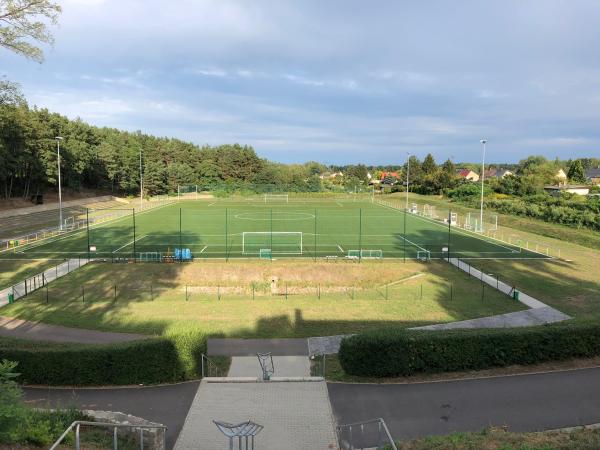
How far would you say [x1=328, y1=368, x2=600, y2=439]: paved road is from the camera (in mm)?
11312

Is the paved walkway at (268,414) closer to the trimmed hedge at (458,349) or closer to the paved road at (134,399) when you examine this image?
the paved road at (134,399)

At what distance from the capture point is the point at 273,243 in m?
42.7

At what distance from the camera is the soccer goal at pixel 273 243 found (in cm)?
3832

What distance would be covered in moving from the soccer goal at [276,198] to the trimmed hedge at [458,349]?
256 feet

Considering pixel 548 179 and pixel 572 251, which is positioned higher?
pixel 548 179

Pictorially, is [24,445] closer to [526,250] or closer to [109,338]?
[109,338]

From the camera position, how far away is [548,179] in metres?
103

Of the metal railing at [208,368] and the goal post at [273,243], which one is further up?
the goal post at [273,243]

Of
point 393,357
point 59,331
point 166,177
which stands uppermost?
point 166,177

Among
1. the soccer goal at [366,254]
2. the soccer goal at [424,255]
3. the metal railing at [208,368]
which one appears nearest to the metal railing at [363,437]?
the metal railing at [208,368]

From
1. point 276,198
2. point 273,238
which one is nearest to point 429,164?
point 276,198

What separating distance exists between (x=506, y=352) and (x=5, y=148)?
60329 mm

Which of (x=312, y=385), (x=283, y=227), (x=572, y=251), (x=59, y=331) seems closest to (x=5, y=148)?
(x=283, y=227)

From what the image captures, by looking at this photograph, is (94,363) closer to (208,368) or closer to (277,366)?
(208,368)
